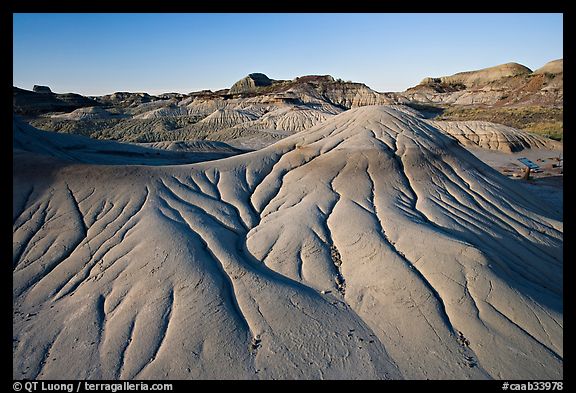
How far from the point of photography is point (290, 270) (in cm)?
832

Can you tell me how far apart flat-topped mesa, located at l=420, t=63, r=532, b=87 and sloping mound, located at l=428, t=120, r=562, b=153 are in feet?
282

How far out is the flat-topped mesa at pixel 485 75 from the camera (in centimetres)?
10901

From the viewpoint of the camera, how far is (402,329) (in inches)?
261

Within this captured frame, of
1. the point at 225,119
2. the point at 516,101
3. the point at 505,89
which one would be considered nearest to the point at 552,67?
the point at 505,89

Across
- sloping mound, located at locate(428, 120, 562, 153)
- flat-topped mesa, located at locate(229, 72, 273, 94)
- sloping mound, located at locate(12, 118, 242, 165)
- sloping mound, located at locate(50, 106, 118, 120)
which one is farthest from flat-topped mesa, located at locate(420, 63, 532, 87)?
sloping mound, located at locate(50, 106, 118, 120)

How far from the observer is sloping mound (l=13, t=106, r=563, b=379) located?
617 centimetres

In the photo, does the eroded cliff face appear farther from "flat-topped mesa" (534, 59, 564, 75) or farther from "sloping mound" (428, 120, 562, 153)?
"sloping mound" (428, 120, 562, 153)

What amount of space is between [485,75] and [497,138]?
99.8 m

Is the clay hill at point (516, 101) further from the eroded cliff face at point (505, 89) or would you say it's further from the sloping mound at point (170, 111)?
the sloping mound at point (170, 111)

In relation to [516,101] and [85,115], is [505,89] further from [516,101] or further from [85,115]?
[85,115]
